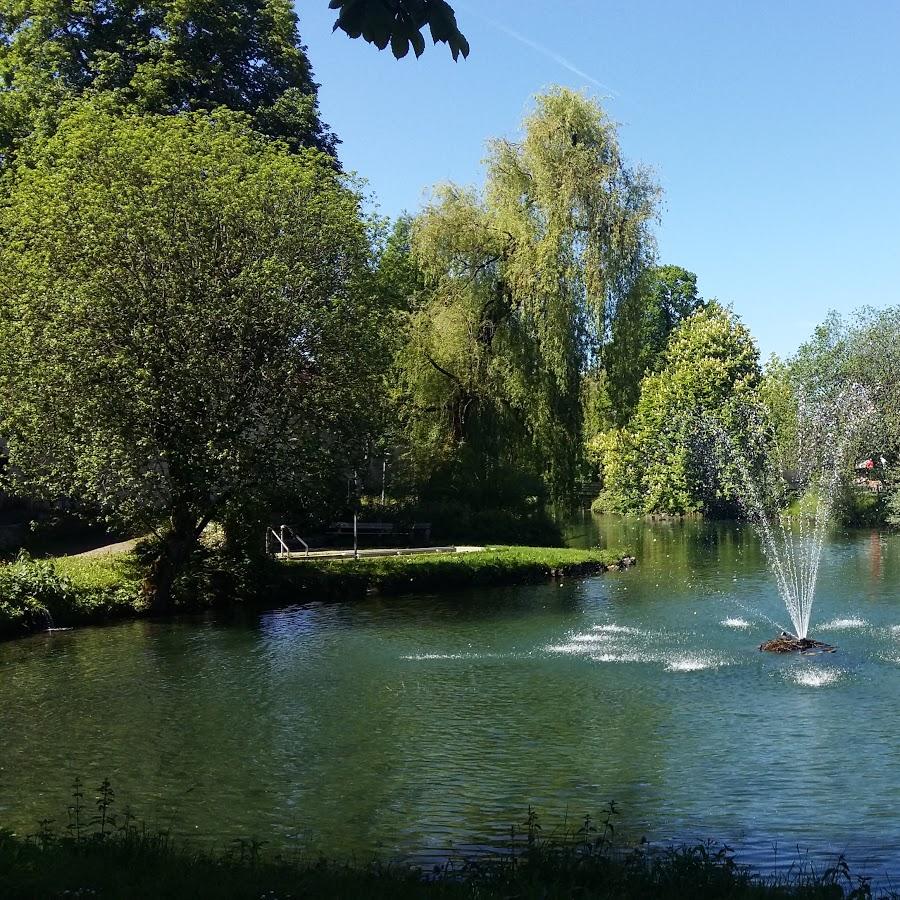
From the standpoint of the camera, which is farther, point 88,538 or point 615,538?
point 615,538

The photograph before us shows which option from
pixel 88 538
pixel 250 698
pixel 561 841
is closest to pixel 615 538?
pixel 88 538

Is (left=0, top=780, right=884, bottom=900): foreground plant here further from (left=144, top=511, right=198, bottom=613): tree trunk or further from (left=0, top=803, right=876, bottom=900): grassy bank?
(left=144, top=511, right=198, bottom=613): tree trunk

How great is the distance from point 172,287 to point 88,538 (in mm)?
15325

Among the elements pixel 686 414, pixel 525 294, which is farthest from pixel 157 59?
pixel 686 414

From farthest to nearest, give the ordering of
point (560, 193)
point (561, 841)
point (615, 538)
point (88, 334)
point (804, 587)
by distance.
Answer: point (615, 538) → point (560, 193) → point (804, 587) → point (88, 334) → point (561, 841)

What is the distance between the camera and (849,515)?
57.8 meters

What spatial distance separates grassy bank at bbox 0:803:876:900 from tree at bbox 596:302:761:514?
53.5 metres

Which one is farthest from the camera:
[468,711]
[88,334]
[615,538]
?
[615,538]

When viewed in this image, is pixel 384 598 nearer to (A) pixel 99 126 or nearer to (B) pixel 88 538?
(B) pixel 88 538

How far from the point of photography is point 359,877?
8.70 metres

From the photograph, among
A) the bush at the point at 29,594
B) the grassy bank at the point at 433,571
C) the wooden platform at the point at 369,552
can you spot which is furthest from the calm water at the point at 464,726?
the wooden platform at the point at 369,552

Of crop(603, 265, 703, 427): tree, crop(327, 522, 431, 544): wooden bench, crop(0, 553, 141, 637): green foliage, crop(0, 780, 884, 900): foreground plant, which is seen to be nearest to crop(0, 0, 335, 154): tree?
crop(603, 265, 703, 427): tree

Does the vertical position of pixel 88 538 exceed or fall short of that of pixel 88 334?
it falls short

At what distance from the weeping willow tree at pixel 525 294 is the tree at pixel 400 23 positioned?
3123cm
